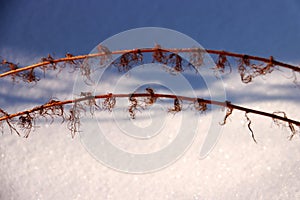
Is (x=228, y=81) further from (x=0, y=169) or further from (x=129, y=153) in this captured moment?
(x=0, y=169)

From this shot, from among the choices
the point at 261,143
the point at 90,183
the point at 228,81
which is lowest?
the point at 90,183

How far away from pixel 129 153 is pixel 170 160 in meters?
0.11

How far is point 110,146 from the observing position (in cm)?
81

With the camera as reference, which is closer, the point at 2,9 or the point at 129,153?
the point at 129,153

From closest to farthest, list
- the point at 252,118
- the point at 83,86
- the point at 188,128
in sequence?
the point at 83,86, the point at 188,128, the point at 252,118

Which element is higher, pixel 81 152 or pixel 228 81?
pixel 228 81

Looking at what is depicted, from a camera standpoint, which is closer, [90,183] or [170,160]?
[170,160]

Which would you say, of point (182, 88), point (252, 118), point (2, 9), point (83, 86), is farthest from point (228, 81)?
point (2, 9)

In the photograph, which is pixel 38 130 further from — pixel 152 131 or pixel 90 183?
pixel 152 131

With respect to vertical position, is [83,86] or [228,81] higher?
[228,81]

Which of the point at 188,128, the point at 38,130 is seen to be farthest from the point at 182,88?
the point at 38,130

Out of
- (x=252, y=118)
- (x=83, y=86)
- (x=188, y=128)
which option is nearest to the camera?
(x=83, y=86)

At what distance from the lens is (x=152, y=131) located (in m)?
0.85

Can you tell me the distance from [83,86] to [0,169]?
1.28 ft
